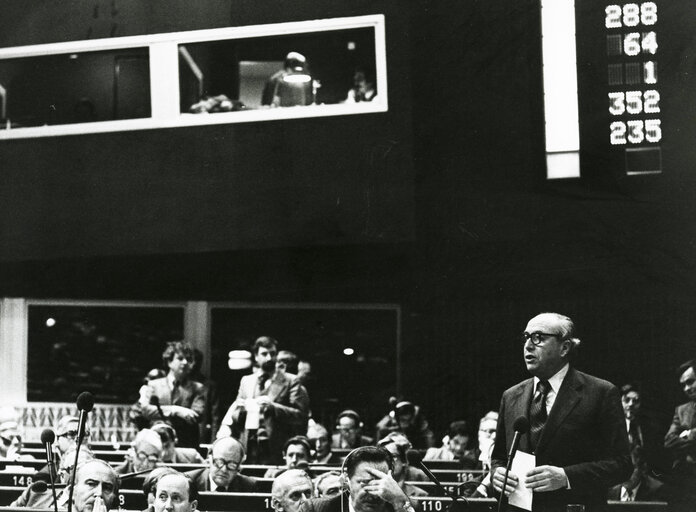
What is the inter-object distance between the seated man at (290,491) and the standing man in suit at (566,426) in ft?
3.10

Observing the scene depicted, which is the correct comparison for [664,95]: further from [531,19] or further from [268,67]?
[268,67]

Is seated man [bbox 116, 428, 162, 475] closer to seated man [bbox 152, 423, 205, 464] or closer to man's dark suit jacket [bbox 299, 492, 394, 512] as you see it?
seated man [bbox 152, 423, 205, 464]

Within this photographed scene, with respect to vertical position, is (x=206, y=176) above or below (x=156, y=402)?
above

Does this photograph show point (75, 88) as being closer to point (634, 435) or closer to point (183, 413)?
point (183, 413)

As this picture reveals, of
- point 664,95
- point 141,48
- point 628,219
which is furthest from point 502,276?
point 141,48

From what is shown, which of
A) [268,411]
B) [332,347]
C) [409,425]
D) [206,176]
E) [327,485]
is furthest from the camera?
[332,347]

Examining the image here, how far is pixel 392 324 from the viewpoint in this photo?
8.08m

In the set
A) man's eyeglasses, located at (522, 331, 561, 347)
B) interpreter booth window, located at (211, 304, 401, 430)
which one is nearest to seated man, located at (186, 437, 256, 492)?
man's eyeglasses, located at (522, 331, 561, 347)

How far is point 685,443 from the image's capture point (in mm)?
5707

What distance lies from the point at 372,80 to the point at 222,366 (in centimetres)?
263

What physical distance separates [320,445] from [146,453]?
1.07m

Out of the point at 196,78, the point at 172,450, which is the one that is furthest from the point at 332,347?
the point at 172,450

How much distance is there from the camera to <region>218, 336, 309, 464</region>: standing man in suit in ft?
19.1

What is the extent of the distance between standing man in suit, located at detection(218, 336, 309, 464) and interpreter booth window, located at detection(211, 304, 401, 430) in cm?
180
